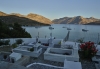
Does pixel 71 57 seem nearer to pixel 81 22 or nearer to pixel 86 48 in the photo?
pixel 86 48

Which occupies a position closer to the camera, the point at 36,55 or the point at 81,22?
the point at 36,55

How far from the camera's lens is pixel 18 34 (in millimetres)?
15383

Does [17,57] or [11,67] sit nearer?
[11,67]

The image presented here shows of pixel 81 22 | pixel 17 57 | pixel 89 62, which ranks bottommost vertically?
pixel 89 62

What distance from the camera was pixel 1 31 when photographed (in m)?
14.6

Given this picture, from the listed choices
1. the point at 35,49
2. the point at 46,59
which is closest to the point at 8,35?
the point at 35,49

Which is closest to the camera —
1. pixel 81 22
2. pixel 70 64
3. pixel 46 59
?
pixel 70 64

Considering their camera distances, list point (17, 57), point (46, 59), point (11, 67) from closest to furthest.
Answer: point (11, 67) < point (17, 57) < point (46, 59)

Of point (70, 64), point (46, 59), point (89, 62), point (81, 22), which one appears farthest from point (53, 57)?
point (81, 22)

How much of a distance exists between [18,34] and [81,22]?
191272 millimetres

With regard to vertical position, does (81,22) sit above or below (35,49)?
above

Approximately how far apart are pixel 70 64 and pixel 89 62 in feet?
7.70

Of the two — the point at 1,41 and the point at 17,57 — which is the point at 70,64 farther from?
the point at 1,41

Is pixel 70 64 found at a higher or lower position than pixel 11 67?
lower
